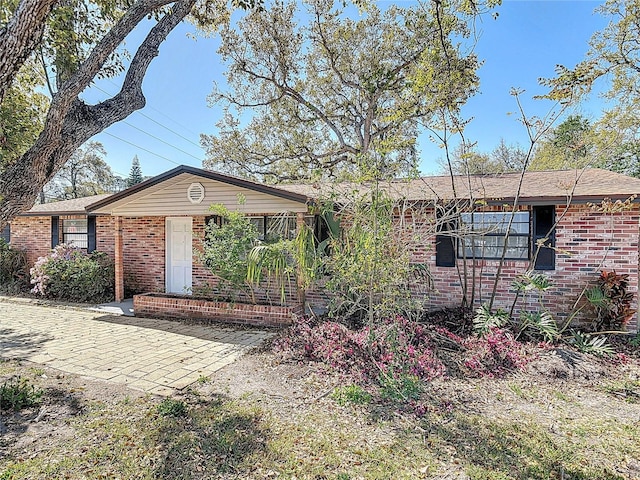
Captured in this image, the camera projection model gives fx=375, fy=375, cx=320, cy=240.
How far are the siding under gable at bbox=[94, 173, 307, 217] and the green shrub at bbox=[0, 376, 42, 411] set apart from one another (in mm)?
5106

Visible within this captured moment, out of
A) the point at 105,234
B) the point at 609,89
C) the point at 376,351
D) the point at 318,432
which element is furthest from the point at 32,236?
Result: the point at 609,89

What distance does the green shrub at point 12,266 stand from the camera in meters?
12.4

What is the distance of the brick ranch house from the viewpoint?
694cm

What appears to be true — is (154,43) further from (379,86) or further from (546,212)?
(379,86)

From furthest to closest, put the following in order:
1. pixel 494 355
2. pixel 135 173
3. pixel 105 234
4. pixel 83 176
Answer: pixel 135 173 < pixel 83 176 < pixel 105 234 < pixel 494 355

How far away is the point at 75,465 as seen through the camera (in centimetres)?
307

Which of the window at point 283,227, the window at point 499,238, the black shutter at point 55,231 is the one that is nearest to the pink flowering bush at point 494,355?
the window at point 499,238

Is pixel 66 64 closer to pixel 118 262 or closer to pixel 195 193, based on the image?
pixel 195 193

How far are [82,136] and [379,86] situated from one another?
45.2 feet

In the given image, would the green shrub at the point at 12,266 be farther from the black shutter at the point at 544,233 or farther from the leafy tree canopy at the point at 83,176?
the leafy tree canopy at the point at 83,176

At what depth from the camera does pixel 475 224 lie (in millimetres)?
8055

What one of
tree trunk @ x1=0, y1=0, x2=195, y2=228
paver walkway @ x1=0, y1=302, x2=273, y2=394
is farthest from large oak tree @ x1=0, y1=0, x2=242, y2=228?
paver walkway @ x1=0, y1=302, x2=273, y2=394

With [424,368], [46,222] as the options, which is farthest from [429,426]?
[46,222]

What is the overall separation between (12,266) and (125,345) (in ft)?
30.2
